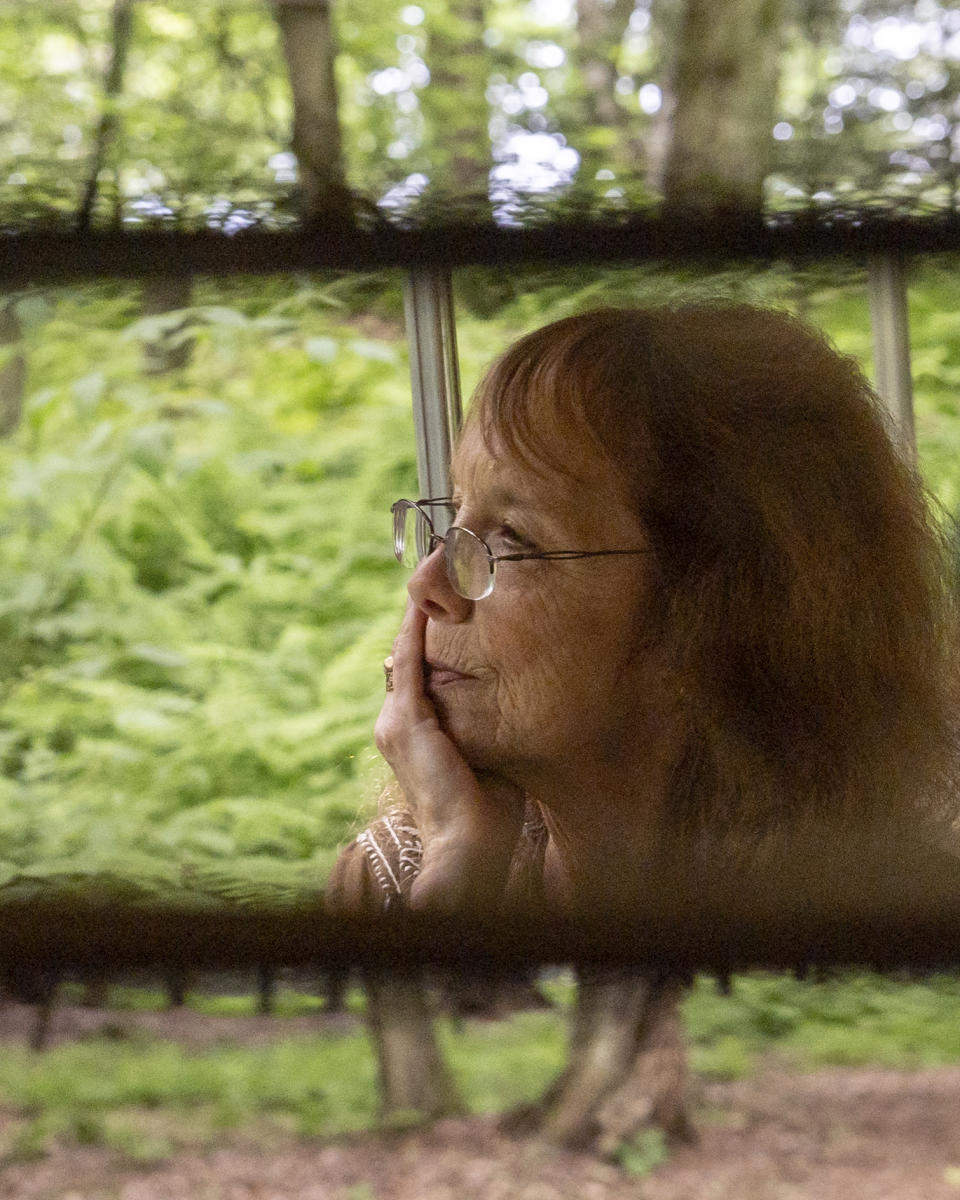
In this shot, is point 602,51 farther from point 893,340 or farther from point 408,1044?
point 408,1044

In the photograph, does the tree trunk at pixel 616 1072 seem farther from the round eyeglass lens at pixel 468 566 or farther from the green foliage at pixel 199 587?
the green foliage at pixel 199 587

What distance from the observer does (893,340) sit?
1187 millimetres

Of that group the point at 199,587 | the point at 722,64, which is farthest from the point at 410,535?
the point at 199,587

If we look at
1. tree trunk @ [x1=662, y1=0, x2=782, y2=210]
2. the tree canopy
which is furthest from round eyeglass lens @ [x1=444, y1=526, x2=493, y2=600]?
tree trunk @ [x1=662, y1=0, x2=782, y2=210]

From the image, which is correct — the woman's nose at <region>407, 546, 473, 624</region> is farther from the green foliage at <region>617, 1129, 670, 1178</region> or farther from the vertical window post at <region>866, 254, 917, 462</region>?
the green foliage at <region>617, 1129, 670, 1178</region>

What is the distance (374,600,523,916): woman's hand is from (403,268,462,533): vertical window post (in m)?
0.16

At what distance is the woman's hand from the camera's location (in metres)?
1.27

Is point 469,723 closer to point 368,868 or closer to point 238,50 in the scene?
point 368,868

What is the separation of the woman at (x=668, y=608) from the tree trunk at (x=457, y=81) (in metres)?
2.82

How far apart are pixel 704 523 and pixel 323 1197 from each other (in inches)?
64.6

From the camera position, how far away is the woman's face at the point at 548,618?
4.01 feet

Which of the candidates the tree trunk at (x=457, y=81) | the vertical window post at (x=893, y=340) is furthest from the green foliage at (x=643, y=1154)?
the tree trunk at (x=457, y=81)

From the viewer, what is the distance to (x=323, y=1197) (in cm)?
231

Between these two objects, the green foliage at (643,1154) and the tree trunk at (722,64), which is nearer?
the green foliage at (643,1154)
